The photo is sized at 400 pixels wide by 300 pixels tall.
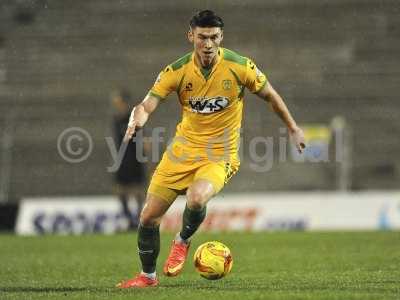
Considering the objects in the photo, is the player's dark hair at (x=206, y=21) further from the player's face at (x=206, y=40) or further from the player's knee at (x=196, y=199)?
the player's knee at (x=196, y=199)

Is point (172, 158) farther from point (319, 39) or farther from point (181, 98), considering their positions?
point (319, 39)

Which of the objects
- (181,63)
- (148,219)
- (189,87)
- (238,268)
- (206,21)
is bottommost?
(238,268)

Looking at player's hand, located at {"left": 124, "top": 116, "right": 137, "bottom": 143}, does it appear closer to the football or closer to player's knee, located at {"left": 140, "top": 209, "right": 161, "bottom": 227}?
player's knee, located at {"left": 140, "top": 209, "right": 161, "bottom": 227}

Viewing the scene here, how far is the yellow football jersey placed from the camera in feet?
26.9

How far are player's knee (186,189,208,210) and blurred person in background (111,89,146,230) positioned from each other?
31.9 feet

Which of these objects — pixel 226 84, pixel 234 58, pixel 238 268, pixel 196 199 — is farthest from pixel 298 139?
pixel 238 268

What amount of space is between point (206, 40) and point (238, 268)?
3300 millimetres

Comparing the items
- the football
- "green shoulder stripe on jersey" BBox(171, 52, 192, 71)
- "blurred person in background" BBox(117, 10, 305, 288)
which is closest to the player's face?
"blurred person in background" BBox(117, 10, 305, 288)

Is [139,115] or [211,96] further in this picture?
[211,96]

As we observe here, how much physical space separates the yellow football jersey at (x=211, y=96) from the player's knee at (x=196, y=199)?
1.48 ft

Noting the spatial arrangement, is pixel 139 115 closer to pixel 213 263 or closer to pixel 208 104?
pixel 208 104

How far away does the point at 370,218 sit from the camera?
1806 cm

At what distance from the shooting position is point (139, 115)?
7.76 m

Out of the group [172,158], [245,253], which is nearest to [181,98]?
[172,158]
